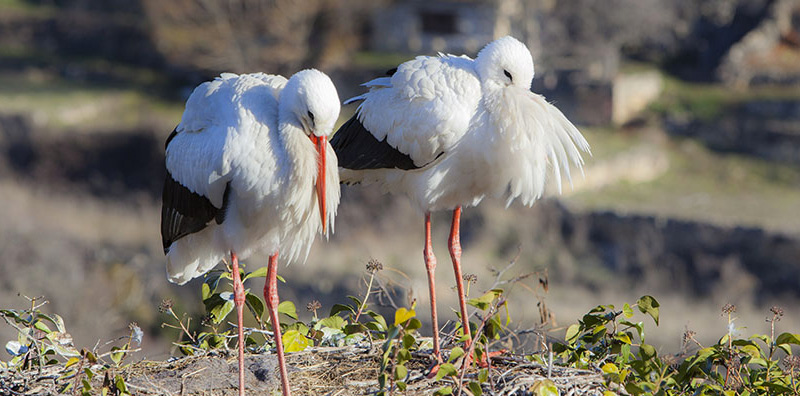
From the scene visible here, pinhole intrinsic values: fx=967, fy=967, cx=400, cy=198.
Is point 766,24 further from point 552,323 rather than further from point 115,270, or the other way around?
point 552,323

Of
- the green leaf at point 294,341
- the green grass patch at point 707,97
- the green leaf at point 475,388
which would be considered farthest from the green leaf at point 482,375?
the green grass patch at point 707,97

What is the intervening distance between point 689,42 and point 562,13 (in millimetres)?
4139

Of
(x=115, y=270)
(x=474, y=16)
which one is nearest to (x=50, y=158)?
(x=115, y=270)

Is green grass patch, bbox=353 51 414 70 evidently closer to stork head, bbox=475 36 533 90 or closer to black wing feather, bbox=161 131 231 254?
stork head, bbox=475 36 533 90

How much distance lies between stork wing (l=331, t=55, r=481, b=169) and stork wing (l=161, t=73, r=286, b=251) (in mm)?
646

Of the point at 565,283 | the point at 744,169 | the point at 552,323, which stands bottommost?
the point at 565,283

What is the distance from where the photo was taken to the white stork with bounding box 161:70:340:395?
3693mm

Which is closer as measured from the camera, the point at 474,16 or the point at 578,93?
the point at 578,93

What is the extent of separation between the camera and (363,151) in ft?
15.4

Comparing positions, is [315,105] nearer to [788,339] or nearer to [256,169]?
[256,169]

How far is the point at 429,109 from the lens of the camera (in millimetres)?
4266

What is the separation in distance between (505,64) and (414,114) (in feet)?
1.56

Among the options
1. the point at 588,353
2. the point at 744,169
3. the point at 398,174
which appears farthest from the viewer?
the point at 744,169

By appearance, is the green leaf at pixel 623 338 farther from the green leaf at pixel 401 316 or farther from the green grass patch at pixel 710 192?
the green grass patch at pixel 710 192
